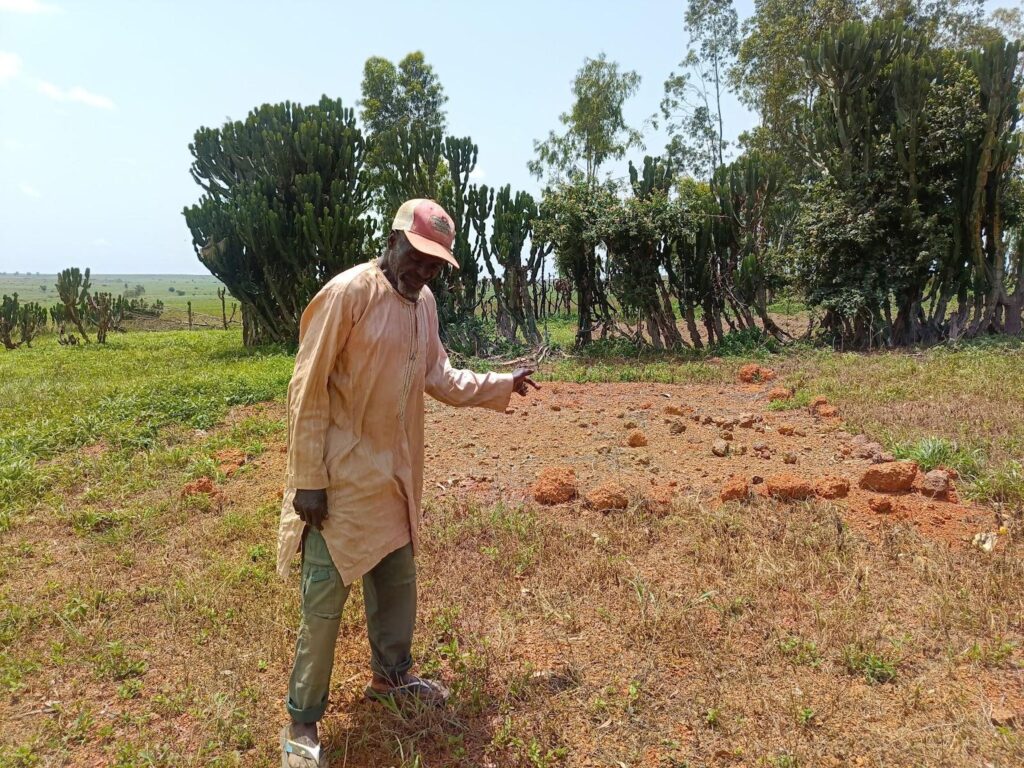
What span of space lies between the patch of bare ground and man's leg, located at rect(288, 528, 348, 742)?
0.72 feet

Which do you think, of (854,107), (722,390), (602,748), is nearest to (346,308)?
(602,748)

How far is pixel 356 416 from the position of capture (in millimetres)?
2203

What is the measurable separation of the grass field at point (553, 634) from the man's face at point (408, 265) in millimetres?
1532

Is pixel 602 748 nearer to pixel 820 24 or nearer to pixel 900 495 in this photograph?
pixel 900 495

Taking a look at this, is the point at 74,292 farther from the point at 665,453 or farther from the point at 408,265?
the point at 408,265

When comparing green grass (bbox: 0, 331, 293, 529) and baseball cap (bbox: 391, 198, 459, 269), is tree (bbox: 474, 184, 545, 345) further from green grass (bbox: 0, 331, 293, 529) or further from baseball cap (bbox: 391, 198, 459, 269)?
baseball cap (bbox: 391, 198, 459, 269)

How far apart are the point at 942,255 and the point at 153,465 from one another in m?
10.5

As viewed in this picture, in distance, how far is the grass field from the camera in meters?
2.29

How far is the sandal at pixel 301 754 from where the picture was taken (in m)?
Result: 2.12

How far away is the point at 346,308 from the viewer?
2111mm

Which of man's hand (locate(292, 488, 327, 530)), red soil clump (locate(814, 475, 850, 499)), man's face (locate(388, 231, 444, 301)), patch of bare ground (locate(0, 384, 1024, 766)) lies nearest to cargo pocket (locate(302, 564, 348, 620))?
man's hand (locate(292, 488, 327, 530))

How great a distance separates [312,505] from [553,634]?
131cm

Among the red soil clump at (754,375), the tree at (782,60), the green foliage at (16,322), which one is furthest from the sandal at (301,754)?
the green foliage at (16,322)

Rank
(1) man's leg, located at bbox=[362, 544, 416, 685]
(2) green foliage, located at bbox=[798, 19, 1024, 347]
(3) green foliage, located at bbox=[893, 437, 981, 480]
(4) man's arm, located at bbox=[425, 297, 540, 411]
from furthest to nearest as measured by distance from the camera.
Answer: (2) green foliage, located at bbox=[798, 19, 1024, 347]
(3) green foliage, located at bbox=[893, 437, 981, 480]
(4) man's arm, located at bbox=[425, 297, 540, 411]
(1) man's leg, located at bbox=[362, 544, 416, 685]
